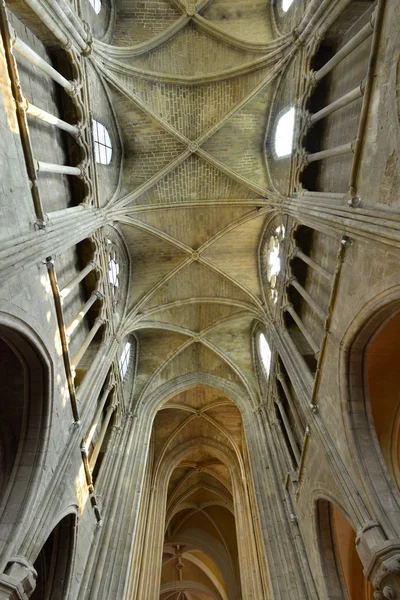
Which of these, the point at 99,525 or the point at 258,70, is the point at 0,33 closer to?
the point at 258,70

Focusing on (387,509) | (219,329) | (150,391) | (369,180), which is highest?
(219,329)

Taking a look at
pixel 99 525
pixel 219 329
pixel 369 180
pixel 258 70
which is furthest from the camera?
pixel 219 329

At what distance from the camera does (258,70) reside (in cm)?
1212

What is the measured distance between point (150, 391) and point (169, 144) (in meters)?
8.98

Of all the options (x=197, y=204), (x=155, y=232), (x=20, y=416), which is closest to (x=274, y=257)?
(x=197, y=204)

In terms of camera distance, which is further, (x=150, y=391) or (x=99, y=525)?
(x=150, y=391)

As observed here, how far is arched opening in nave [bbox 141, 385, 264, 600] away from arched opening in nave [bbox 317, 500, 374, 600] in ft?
15.4

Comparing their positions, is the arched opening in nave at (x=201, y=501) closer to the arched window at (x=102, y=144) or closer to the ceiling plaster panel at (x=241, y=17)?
the arched window at (x=102, y=144)

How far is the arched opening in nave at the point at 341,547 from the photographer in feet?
26.7

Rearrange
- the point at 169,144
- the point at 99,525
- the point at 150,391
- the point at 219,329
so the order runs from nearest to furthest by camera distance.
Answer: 1. the point at 99,525
2. the point at 169,144
3. the point at 150,391
4. the point at 219,329

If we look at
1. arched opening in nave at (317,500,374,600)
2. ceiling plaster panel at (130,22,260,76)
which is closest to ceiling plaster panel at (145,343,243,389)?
arched opening in nave at (317,500,374,600)

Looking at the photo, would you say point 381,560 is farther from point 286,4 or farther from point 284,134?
point 286,4

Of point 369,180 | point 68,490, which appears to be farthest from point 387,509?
point 68,490

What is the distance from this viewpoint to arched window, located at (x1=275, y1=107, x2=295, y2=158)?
39.2 feet
